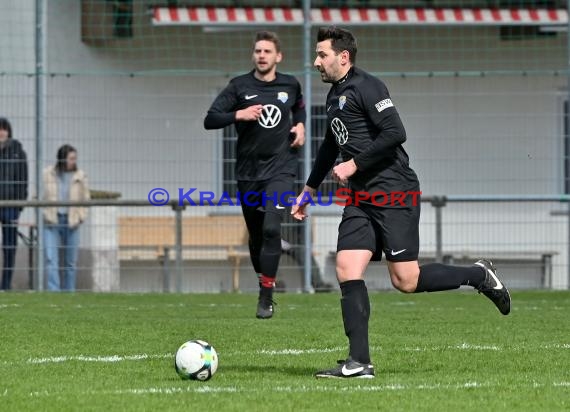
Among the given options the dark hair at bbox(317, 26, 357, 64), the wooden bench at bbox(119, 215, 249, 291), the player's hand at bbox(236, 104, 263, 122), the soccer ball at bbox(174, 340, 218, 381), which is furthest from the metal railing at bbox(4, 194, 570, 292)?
the soccer ball at bbox(174, 340, 218, 381)

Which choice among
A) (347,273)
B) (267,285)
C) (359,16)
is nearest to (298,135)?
(267,285)

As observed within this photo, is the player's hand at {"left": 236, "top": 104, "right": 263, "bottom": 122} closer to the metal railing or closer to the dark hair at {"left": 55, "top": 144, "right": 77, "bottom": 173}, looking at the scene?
the metal railing

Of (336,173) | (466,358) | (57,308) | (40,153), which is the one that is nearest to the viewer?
(336,173)

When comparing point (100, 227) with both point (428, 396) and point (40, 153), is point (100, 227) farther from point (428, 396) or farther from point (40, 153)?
point (428, 396)

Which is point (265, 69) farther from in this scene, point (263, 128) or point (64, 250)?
point (64, 250)

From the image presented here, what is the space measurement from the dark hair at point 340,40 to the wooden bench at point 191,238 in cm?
882

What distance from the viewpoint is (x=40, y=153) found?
53.2 feet

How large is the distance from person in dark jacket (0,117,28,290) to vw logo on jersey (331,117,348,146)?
28.6 feet

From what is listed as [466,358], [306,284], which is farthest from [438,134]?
[466,358]

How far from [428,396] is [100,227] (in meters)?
10.3

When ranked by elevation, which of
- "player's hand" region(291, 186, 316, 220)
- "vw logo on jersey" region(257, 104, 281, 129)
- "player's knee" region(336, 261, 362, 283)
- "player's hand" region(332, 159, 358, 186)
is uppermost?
"vw logo on jersey" region(257, 104, 281, 129)

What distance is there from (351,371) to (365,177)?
109cm

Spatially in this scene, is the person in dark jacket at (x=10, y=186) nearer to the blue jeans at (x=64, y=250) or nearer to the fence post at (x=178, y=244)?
the blue jeans at (x=64, y=250)

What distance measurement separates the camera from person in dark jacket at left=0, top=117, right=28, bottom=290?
52.7 feet
